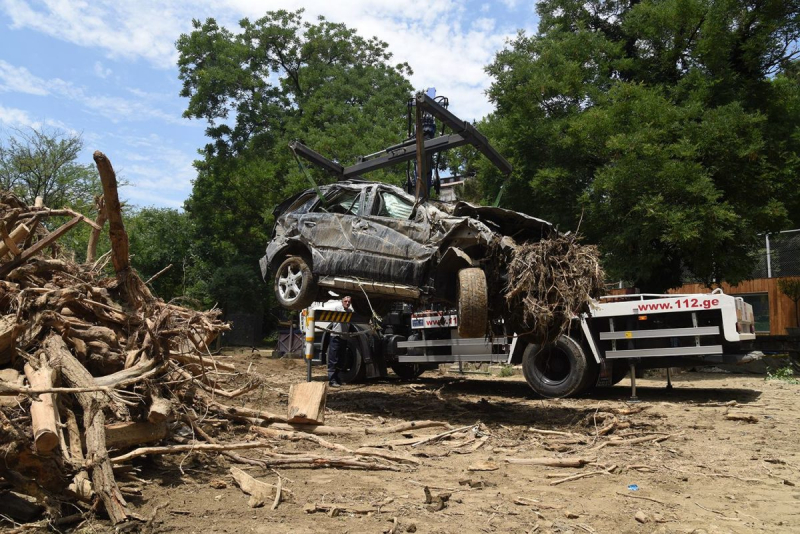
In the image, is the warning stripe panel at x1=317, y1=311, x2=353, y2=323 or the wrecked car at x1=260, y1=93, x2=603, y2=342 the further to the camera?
the warning stripe panel at x1=317, y1=311, x2=353, y2=323

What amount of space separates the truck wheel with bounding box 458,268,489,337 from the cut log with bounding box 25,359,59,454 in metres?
4.23

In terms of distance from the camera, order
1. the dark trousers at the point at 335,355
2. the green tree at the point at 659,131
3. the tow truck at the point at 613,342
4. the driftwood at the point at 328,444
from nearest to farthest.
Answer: the driftwood at the point at 328,444 < the tow truck at the point at 613,342 < the green tree at the point at 659,131 < the dark trousers at the point at 335,355

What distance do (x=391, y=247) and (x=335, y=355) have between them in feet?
16.3

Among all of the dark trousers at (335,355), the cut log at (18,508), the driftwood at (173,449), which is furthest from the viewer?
the dark trousers at (335,355)

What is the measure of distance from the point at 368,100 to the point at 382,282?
20144 mm

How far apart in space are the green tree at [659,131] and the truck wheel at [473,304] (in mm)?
6269

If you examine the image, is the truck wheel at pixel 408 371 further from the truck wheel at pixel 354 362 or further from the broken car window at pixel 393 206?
the broken car window at pixel 393 206

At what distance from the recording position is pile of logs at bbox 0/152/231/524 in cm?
404

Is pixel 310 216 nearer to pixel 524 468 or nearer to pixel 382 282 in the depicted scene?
pixel 382 282

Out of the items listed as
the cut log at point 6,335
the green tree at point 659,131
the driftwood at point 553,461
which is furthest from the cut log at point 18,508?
the green tree at point 659,131

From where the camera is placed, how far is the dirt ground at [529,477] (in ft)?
13.9

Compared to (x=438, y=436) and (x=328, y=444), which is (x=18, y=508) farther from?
(x=438, y=436)

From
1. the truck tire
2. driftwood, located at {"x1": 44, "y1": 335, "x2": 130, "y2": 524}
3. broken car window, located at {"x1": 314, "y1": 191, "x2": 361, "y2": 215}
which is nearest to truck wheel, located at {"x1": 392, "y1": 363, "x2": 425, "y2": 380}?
the truck tire

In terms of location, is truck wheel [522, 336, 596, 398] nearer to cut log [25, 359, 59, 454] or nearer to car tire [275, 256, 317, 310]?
car tire [275, 256, 317, 310]
